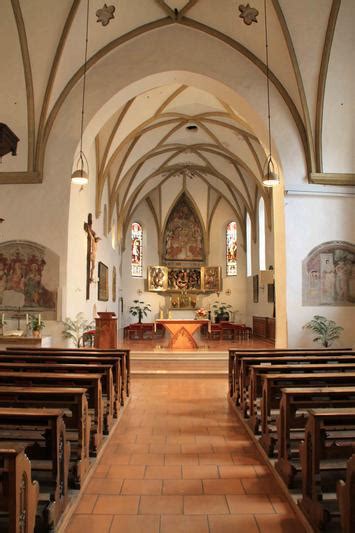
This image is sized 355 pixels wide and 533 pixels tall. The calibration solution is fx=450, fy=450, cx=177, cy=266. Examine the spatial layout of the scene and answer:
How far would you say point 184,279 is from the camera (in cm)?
2644

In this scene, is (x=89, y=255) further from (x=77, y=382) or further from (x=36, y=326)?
(x=77, y=382)

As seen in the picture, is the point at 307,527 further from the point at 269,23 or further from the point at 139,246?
the point at 139,246

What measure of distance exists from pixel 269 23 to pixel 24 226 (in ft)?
27.2

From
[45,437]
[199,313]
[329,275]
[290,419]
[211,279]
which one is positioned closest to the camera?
[45,437]

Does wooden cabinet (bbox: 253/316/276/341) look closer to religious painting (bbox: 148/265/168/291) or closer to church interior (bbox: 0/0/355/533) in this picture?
church interior (bbox: 0/0/355/533)

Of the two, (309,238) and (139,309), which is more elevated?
(309,238)

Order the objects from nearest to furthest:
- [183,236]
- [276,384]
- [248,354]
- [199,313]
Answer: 1. [276,384]
2. [248,354]
3. [199,313]
4. [183,236]

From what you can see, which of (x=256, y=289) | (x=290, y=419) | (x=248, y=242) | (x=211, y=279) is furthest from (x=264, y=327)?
(x=290, y=419)

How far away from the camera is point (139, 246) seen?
1059 inches

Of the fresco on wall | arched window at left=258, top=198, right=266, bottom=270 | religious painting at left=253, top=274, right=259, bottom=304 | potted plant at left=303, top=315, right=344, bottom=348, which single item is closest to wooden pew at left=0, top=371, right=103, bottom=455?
potted plant at left=303, top=315, right=344, bottom=348

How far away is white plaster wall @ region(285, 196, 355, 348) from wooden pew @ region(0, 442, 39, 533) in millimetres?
9926

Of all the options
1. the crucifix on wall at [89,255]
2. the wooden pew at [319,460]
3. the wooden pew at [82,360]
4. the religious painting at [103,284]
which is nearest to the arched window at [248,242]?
the religious painting at [103,284]

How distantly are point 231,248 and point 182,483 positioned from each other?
2266cm

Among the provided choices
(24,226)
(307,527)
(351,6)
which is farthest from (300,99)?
(307,527)
